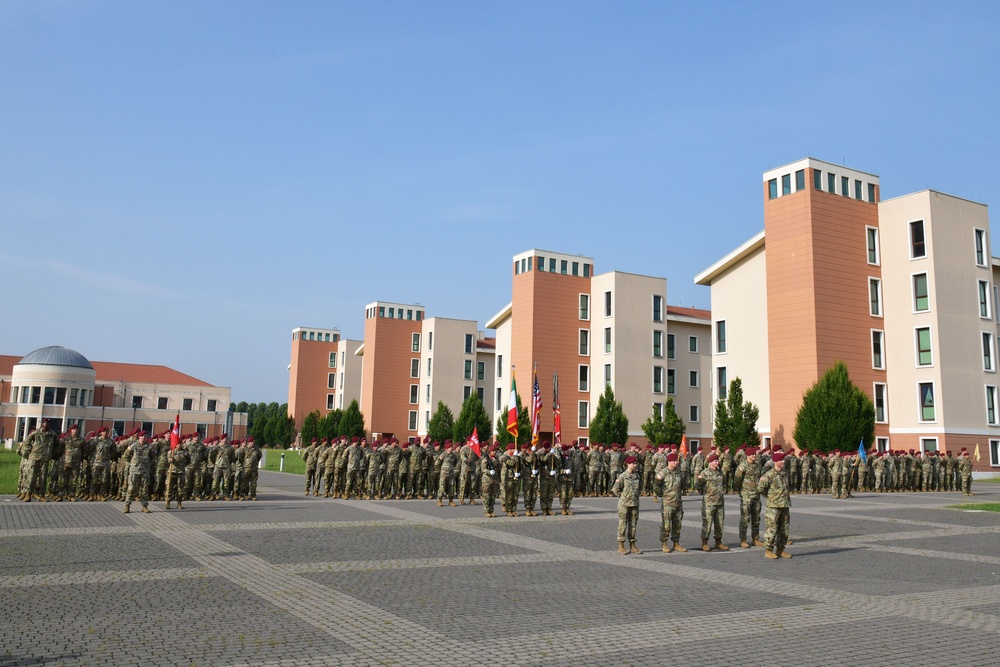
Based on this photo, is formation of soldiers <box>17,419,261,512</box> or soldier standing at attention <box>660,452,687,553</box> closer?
soldier standing at attention <box>660,452,687,553</box>

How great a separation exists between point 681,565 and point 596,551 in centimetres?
185

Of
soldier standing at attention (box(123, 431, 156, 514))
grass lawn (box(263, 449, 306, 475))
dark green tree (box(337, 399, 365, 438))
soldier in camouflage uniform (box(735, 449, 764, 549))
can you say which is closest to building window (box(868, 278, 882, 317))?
grass lawn (box(263, 449, 306, 475))

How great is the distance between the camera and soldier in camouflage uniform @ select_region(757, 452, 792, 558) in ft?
45.5

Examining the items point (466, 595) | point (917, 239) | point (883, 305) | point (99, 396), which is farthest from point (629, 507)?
point (99, 396)

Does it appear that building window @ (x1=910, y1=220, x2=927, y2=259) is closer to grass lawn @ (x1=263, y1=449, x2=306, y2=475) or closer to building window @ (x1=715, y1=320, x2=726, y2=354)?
building window @ (x1=715, y1=320, x2=726, y2=354)

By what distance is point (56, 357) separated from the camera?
8969cm

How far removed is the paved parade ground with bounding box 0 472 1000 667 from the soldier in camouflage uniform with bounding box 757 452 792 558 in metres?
0.31

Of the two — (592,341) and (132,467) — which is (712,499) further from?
(592,341)

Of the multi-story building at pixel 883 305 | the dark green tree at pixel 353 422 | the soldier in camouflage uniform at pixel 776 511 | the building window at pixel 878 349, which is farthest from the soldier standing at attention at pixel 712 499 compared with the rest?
the dark green tree at pixel 353 422

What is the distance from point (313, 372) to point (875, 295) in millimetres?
72491

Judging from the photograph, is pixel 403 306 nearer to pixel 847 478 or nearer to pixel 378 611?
pixel 847 478

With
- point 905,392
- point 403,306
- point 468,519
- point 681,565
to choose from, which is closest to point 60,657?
point 681,565

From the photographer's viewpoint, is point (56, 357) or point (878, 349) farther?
point (56, 357)

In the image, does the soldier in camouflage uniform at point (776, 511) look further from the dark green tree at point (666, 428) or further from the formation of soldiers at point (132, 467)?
the dark green tree at point (666, 428)
